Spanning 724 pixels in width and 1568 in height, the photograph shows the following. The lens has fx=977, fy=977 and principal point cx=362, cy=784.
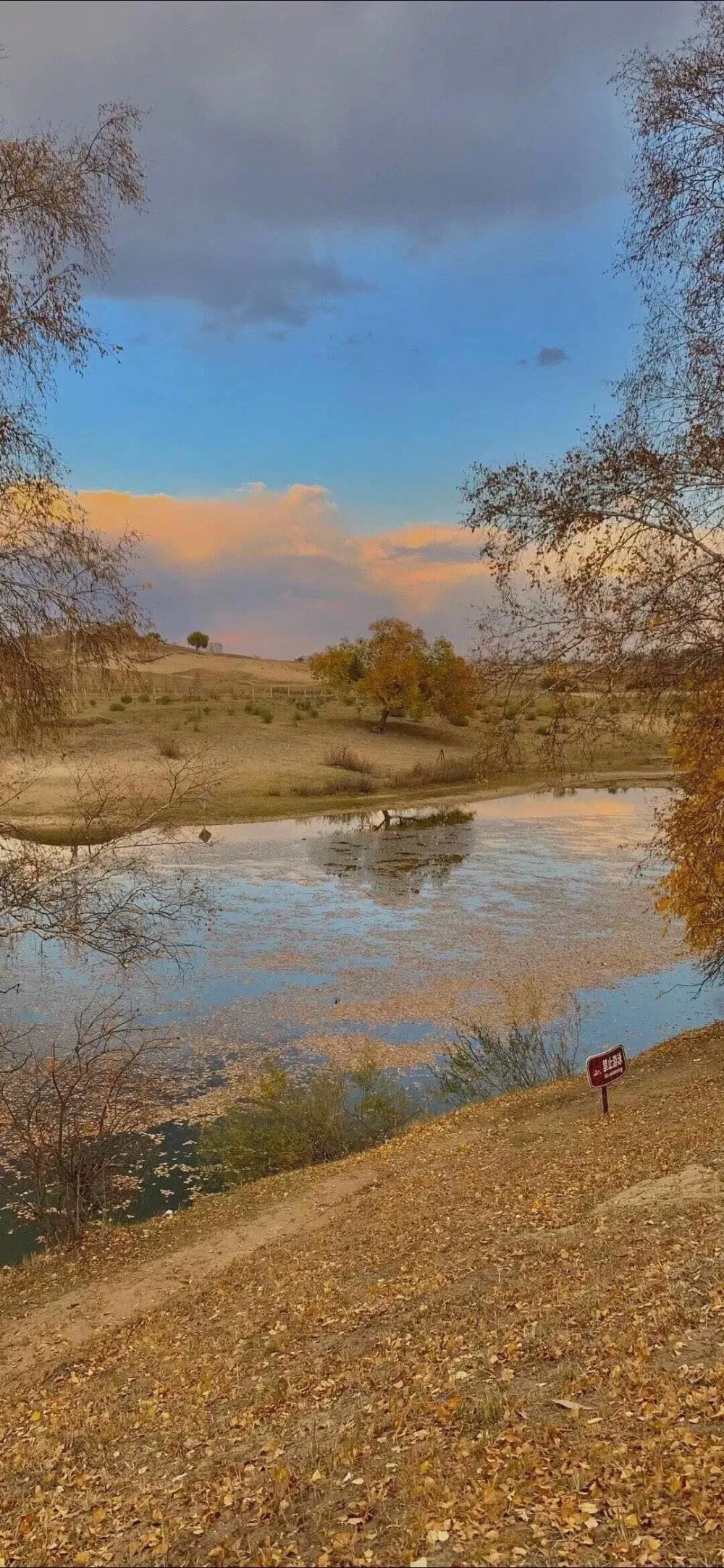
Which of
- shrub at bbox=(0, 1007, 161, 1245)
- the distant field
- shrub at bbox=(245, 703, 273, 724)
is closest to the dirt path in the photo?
shrub at bbox=(0, 1007, 161, 1245)

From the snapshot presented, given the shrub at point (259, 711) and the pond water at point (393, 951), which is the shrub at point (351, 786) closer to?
the pond water at point (393, 951)

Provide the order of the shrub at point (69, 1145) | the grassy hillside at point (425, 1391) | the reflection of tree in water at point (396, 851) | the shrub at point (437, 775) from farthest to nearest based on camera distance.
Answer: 1. the shrub at point (437, 775)
2. the reflection of tree in water at point (396, 851)
3. the shrub at point (69, 1145)
4. the grassy hillside at point (425, 1391)

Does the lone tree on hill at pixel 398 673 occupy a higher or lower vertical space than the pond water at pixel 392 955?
higher

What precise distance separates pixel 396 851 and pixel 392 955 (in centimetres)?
1217

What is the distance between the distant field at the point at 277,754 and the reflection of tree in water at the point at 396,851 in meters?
3.03

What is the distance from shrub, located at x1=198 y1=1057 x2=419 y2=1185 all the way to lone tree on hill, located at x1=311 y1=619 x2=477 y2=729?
45.5 m

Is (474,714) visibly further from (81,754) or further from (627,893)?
(627,893)

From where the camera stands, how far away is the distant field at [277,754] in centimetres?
3806

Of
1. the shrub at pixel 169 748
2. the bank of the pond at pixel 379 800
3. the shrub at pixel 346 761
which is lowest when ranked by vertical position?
the bank of the pond at pixel 379 800

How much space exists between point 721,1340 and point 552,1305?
47.2 inches

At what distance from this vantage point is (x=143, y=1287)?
877cm

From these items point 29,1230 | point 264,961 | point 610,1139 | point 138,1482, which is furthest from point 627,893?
point 138,1482

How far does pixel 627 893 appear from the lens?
1060 inches

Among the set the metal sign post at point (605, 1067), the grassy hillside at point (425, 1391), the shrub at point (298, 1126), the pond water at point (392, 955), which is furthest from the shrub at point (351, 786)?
the grassy hillside at point (425, 1391)
